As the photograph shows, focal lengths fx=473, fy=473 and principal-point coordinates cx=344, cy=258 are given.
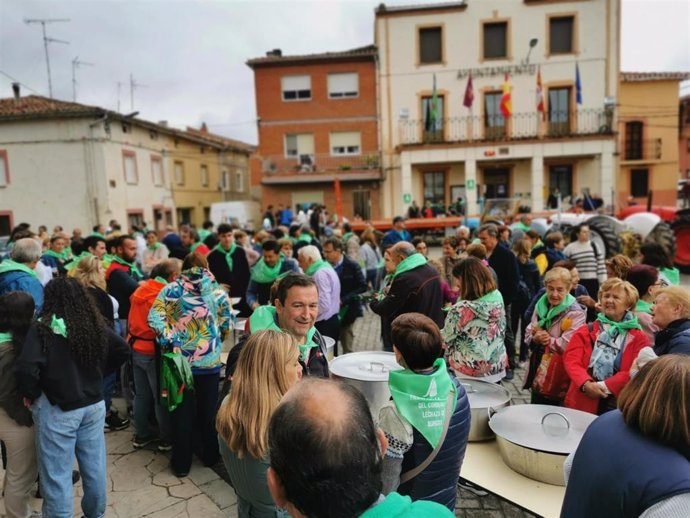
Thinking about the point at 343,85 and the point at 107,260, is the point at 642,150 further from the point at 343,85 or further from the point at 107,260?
the point at 107,260

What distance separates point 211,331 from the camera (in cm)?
389

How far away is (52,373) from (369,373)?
1.96 m

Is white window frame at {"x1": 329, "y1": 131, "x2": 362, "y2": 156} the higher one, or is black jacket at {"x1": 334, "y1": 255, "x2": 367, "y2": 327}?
white window frame at {"x1": 329, "y1": 131, "x2": 362, "y2": 156}

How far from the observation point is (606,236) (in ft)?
31.8

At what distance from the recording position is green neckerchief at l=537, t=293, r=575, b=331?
12.3ft

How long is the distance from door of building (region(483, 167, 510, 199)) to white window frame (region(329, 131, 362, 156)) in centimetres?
711

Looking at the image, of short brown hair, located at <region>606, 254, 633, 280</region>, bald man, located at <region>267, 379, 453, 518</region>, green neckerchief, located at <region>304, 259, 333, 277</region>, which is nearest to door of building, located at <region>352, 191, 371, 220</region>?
green neckerchief, located at <region>304, 259, 333, 277</region>

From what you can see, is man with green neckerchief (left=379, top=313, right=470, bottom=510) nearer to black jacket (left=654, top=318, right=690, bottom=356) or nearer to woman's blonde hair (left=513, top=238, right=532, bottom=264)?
black jacket (left=654, top=318, right=690, bottom=356)

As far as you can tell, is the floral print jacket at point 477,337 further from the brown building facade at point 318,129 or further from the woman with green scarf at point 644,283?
the brown building facade at point 318,129

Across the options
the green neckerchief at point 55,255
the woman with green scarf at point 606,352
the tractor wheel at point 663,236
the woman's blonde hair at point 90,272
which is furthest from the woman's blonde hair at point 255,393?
the tractor wheel at point 663,236

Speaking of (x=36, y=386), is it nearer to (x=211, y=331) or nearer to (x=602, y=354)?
(x=211, y=331)

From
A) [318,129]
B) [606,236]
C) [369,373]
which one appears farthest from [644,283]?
[318,129]

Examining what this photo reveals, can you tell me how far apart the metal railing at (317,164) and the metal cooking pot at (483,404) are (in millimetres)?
22927

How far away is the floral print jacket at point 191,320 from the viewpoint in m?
3.77
